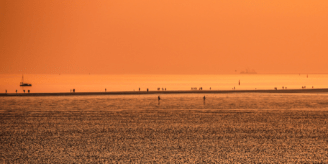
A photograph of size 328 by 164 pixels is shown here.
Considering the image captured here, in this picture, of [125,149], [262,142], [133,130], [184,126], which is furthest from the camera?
[184,126]

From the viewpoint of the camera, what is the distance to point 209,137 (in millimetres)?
21359

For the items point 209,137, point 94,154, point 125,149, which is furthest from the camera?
point 209,137

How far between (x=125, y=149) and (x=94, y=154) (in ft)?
5.83

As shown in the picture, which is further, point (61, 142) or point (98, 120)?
point (98, 120)

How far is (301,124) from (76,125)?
17.5 meters

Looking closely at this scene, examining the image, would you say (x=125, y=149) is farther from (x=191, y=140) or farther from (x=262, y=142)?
(x=262, y=142)

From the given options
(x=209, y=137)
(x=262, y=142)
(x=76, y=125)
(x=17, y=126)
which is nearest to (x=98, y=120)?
(x=76, y=125)

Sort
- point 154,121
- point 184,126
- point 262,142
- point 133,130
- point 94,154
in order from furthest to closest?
point 154,121 < point 184,126 < point 133,130 < point 262,142 < point 94,154

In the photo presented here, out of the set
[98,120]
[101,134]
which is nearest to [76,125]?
[98,120]

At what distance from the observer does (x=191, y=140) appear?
66.7 feet

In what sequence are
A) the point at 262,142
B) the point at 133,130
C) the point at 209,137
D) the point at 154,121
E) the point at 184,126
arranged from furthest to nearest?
the point at 154,121 → the point at 184,126 → the point at 133,130 → the point at 209,137 → the point at 262,142

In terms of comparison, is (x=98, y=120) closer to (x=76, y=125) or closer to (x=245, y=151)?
(x=76, y=125)

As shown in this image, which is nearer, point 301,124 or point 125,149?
point 125,149

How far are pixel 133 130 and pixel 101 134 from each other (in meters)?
2.59
